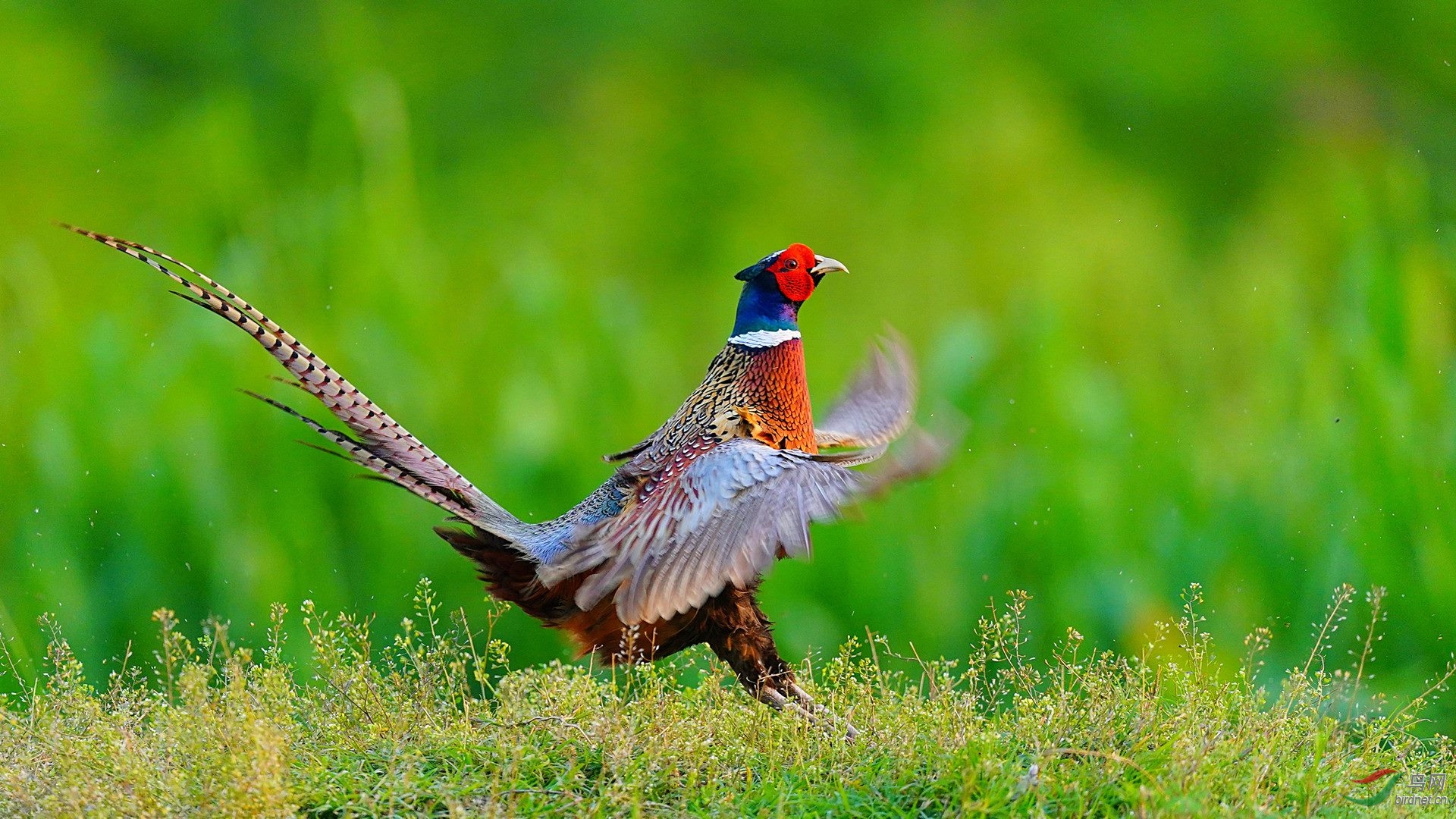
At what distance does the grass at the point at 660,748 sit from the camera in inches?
102

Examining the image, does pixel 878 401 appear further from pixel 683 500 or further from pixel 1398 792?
pixel 1398 792

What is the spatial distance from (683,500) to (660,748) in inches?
23.0

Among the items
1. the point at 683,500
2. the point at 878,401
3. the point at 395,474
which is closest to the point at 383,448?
the point at 395,474

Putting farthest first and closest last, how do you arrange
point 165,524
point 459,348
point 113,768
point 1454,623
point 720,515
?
point 459,348 < point 165,524 < point 1454,623 < point 720,515 < point 113,768

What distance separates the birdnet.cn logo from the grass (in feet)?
0.06

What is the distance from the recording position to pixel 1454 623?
4773 mm

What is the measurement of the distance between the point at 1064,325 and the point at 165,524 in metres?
3.36

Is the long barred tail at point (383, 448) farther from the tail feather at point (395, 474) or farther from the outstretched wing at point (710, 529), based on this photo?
the outstretched wing at point (710, 529)

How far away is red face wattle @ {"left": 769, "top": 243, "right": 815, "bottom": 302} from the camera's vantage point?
361cm

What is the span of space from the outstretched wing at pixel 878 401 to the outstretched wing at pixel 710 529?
104 centimetres

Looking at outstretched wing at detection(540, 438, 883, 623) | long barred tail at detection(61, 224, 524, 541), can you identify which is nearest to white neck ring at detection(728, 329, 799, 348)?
outstretched wing at detection(540, 438, 883, 623)

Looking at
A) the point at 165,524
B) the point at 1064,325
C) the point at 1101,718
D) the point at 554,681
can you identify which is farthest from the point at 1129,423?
the point at 165,524

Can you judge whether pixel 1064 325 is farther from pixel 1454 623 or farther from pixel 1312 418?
pixel 1454 623

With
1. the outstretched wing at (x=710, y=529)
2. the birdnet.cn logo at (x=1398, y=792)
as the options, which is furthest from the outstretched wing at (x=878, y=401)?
the birdnet.cn logo at (x=1398, y=792)
